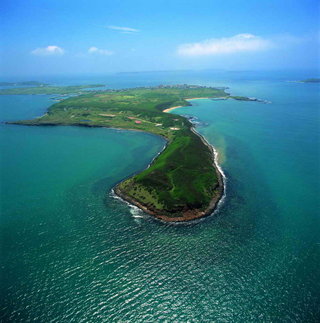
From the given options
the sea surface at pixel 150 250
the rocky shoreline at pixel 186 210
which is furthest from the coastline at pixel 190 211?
the sea surface at pixel 150 250

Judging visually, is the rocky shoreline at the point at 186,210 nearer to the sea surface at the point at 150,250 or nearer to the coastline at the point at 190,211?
the coastline at the point at 190,211

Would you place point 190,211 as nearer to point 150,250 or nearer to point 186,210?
point 186,210

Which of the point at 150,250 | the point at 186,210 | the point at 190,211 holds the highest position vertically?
the point at 186,210

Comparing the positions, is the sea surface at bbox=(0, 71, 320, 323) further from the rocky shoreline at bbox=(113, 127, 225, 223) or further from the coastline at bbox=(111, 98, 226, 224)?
the rocky shoreline at bbox=(113, 127, 225, 223)

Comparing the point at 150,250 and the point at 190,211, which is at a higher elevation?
the point at 190,211

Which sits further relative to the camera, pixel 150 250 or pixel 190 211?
pixel 190 211

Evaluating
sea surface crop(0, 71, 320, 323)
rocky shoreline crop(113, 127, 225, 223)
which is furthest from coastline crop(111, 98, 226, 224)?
sea surface crop(0, 71, 320, 323)

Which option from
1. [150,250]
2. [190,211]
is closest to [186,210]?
[190,211]

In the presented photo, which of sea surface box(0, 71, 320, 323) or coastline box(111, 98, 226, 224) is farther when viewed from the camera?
coastline box(111, 98, 226, 224)
